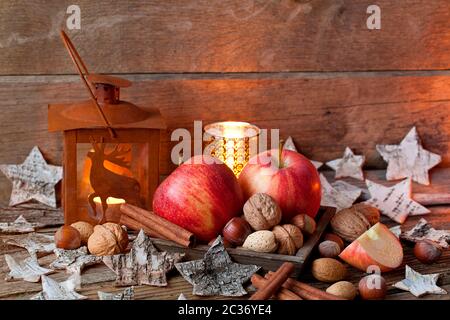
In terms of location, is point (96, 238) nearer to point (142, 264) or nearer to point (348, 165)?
point (142, 264)

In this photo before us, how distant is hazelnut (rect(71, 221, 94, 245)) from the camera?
120 centimetres

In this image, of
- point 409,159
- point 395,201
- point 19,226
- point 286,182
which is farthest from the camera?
point 409,159

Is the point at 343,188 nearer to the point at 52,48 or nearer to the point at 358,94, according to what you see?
the point at 358,94

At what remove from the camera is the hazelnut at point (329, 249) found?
113 cm

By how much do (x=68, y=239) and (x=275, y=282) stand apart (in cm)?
40

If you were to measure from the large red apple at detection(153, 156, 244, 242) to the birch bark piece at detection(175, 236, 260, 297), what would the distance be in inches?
2.9

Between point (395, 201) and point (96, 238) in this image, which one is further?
point (395, 201)

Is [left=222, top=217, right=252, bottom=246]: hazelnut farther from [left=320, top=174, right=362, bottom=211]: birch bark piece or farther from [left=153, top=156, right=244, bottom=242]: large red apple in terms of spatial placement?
[left=320, top=174, right=362, bottom=211]: birch bark piece

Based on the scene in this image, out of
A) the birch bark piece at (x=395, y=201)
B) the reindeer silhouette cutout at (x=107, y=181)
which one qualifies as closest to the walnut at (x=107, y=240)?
the reindeer silhouette cutout at (x=107, y=181)

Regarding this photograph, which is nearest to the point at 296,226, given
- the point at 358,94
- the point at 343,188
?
the point at 343,188

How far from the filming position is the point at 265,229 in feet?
3.66

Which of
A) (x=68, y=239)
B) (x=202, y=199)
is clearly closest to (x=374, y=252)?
(x=202, y=199)

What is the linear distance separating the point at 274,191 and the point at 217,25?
1.65ft

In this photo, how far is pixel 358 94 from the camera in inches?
62.4
